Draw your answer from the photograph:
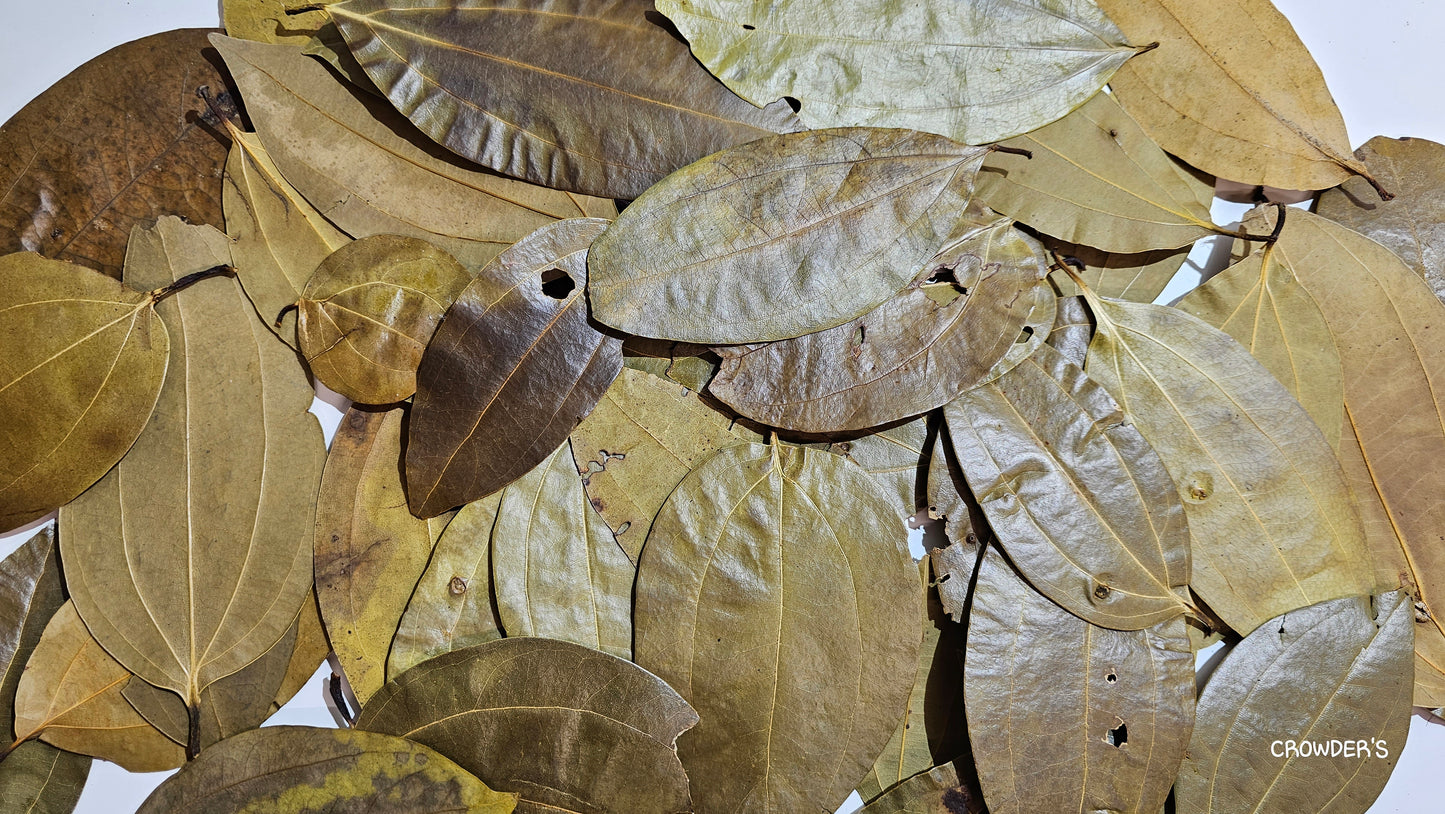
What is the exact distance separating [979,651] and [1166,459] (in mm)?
322

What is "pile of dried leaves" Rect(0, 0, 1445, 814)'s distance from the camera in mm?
870

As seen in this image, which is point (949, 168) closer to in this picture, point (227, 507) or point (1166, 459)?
point (1166, 459)

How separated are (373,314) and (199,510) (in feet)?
1.01

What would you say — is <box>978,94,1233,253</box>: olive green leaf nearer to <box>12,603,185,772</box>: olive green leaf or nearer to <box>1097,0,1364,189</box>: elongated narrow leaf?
<box>1097,0,1364,189</box>: elongated narrow leaf

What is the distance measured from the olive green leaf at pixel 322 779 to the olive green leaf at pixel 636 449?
308mm

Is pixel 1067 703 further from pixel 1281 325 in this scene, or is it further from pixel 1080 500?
pixel 1281 325

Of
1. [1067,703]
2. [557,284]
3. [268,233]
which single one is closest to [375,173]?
[268,233]

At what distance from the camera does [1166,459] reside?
36.3 inches

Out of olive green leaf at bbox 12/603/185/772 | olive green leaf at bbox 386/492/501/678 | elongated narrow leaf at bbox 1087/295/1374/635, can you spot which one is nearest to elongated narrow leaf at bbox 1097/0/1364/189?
elongated narrow leaf at bbox 1087/295/1374/635

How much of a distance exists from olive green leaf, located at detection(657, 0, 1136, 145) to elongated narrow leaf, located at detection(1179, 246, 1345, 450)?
0.30 meters

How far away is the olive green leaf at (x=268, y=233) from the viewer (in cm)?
92

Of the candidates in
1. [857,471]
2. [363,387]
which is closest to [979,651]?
[857,471]

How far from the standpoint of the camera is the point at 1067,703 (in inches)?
35.1

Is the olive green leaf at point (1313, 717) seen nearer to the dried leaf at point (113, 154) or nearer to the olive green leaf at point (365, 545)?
the olive green leaf at point (365, 545)
